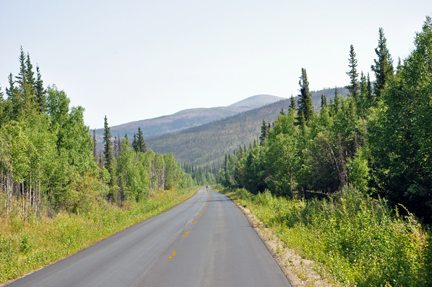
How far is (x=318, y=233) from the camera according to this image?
12617 mm

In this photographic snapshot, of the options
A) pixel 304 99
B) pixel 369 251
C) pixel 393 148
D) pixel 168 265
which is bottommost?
pixel 168 265

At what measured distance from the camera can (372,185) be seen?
24750 mm

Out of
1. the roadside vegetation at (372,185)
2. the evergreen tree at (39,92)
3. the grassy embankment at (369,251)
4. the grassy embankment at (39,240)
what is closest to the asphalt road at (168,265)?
the grassy embankment at (39,240)

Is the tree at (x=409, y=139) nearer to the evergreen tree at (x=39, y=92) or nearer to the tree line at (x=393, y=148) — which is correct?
the tree line at (x=393, y=148)

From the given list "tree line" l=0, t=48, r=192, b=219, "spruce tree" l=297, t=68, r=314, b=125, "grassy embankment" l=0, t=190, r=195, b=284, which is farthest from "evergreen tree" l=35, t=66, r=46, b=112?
"spruce tree" l=297, t=68, r=314, b=125

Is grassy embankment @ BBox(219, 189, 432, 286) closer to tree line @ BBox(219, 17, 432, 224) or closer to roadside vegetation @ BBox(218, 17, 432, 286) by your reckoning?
roadside vegetation @ BBox(218, 17, 432, 286)

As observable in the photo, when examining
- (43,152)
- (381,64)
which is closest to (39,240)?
(43,152)

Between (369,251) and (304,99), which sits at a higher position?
(304,99)

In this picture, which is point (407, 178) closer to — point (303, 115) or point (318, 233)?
point (318, 233)

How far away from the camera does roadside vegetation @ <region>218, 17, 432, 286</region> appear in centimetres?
787

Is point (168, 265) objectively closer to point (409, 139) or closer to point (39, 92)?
point (409, 139)

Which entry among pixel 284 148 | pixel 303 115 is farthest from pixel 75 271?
pixel 303 115

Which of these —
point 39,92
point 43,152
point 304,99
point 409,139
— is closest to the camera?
point 409,139

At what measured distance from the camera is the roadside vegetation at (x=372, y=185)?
25.8 ft
